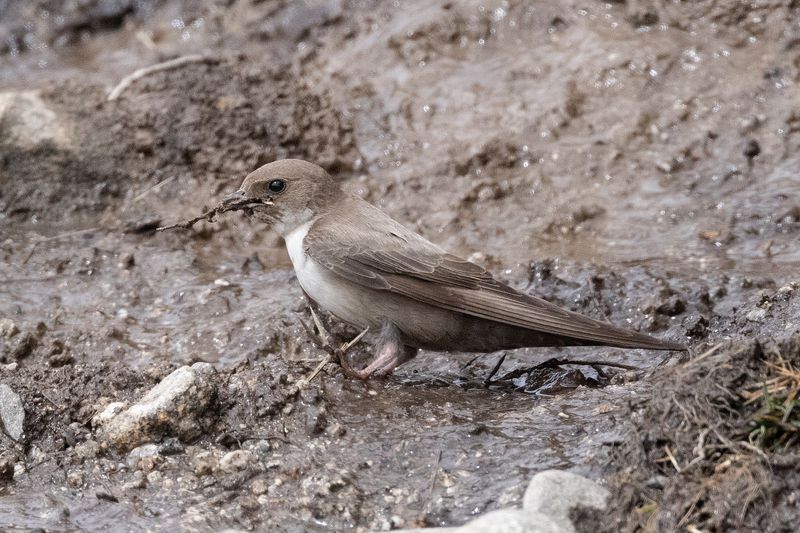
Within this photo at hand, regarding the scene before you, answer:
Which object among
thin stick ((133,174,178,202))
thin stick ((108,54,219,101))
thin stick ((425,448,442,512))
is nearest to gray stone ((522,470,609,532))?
thin stick ((425,448,442,512))

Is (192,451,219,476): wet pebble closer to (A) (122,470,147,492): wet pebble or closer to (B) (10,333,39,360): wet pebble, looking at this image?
(A) (122,470,147,492): wet pebble

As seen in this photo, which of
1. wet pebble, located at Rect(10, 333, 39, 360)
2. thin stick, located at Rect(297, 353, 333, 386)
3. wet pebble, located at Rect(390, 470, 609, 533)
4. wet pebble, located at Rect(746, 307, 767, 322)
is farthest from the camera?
wet pebble, located at Rect(10, 333, 39, 360)

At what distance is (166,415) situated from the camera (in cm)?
519

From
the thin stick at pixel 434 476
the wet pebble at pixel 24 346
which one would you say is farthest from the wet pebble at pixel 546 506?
the wet pebble at pixel 24 346

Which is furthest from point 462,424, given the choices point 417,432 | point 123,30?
point 123,30

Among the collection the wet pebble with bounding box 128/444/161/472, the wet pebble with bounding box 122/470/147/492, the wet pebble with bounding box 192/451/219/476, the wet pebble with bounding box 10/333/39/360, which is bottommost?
the wet pebble with bounding box 10/333/39/360

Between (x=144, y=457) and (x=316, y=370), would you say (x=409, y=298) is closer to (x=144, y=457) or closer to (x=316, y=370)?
(x=316, y=370)

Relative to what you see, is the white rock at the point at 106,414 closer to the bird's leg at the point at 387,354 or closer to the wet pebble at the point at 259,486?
the wet pebble at the point at 259,486

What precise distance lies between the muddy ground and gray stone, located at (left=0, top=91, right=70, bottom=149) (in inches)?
1.2

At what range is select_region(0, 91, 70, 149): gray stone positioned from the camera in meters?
8.75

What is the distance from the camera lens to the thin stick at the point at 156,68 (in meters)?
9.46

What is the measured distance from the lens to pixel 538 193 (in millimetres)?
8484

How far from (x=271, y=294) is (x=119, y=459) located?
7.88 ft

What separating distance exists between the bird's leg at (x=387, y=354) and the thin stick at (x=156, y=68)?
14.3 ft
